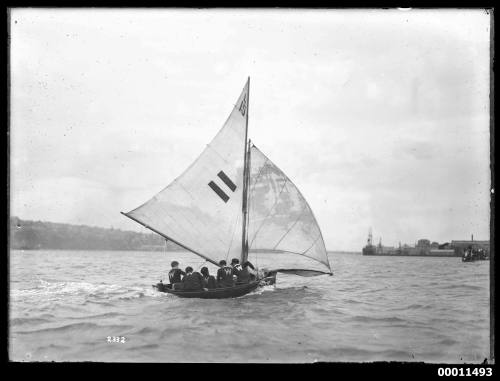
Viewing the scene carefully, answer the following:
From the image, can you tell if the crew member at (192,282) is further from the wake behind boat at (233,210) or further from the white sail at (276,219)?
the white sail at (276,219)

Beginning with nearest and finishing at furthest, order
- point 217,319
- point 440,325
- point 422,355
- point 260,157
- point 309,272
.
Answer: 1. point 422,355
2. point 440,325
3. point 217,319
4. point 260,157
5. point 309,272

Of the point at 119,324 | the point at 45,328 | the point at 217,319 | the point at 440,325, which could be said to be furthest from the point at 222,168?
the point at 440,325

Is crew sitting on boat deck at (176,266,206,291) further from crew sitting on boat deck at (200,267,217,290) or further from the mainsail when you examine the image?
the mainsail

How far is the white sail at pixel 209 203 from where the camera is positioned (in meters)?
13.8

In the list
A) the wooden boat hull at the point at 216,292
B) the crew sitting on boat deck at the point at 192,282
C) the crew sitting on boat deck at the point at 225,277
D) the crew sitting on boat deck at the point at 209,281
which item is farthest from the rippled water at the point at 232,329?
the crew sitting on boat deck at the point at 225,277

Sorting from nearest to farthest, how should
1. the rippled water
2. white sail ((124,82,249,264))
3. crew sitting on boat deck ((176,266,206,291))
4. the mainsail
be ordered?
1. the rippled water
2. crew sitting on boat deck ((176,266,206,291))
3. white sail ((124,82,249,264))
4. the mainsail

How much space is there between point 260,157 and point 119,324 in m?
6.72

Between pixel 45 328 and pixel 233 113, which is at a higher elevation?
pixel 233 113

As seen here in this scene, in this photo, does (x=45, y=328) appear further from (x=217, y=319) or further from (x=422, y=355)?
(x=422, y=355)

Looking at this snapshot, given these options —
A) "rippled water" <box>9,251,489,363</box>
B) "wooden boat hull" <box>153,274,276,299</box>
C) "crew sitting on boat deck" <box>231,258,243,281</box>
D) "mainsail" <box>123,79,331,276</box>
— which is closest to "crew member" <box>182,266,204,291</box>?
"wooden boat hull" <box>153,274,276,299</box>

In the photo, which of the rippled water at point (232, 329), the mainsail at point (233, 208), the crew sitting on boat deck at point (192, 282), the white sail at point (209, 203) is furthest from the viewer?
the mainsail at point (233, 208)

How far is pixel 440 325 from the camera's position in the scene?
11281mm

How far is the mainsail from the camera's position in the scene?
14.0m

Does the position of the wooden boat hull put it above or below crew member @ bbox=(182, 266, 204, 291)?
below
